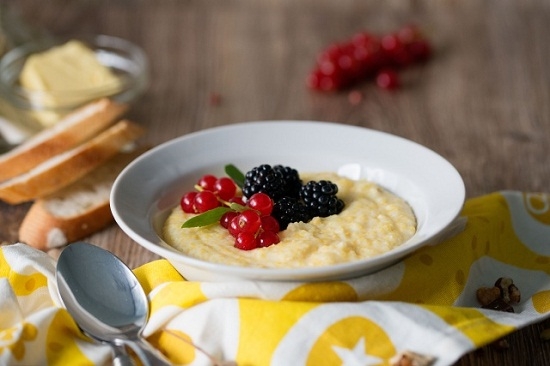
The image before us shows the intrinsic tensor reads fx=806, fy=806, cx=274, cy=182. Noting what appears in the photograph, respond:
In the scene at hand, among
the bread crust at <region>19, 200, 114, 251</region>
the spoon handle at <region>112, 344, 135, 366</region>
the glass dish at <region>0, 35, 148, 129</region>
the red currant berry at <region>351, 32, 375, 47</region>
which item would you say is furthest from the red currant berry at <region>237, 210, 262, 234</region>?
the red currant berry at <region>351, 32, 375, 47</region>

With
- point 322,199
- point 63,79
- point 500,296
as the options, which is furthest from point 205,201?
point 63,79

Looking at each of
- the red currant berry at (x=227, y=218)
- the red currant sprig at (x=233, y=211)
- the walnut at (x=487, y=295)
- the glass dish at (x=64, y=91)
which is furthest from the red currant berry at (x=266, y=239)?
the glass dish at (x=64, y=91)

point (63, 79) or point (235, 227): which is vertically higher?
point (235, 227)

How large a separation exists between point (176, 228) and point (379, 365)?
0.63 m

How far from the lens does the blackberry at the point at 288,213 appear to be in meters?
1.90

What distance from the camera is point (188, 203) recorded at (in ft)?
6.55

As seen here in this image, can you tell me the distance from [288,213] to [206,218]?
7.6 inches

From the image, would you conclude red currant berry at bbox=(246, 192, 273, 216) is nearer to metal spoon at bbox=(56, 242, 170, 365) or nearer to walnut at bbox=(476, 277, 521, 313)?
metal spoon at bbox=(56, 242, 170, 365)

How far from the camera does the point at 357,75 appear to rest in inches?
140

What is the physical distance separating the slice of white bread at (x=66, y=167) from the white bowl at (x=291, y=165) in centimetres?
52

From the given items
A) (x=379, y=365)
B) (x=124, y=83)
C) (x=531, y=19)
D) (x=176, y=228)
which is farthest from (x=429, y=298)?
(x=531, y=19)

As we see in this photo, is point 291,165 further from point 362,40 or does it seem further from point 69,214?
point 362,40

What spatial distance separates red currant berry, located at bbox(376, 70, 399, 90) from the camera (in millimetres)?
3465

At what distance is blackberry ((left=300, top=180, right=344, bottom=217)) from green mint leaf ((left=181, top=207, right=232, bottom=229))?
0.20 meters
